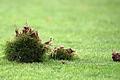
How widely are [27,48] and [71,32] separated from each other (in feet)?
30.3

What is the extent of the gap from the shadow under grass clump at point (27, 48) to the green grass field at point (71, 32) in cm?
29

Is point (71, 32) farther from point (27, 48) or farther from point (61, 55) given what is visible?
point (27, 48)

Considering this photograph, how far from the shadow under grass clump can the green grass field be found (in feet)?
0.96

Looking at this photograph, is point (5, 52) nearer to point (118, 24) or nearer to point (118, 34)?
point (118, 34)

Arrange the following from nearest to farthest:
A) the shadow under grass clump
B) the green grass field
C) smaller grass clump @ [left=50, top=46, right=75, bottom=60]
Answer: the green grass field → the shadow under grass clump → smaller grass clump @ [left=50, top=46, right=75, bottom=60]

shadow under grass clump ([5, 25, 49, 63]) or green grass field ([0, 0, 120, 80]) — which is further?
shadow under grass clump ([5, 25, 49, 63])

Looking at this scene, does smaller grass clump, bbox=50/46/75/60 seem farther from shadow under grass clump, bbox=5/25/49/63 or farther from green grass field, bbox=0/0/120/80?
shadow under grass clump, bbox=5/25/49/63

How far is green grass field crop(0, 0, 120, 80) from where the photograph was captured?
556 inches

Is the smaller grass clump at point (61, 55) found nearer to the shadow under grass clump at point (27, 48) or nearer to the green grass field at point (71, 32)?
the green grass field at point (71, 32)

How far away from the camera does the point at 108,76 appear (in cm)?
1373

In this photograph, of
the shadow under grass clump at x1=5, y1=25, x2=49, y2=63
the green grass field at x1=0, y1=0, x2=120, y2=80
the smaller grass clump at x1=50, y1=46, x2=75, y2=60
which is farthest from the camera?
the smaller grass clump at x1=50, y1=46, x2=75, y2=60

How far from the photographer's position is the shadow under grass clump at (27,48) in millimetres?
15297

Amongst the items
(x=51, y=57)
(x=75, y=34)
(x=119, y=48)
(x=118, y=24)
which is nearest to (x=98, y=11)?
(x=118, y=24)

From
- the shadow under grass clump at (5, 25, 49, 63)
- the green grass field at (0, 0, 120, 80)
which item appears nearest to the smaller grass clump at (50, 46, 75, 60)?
the green grass field at (0, 0, 120, 80)
